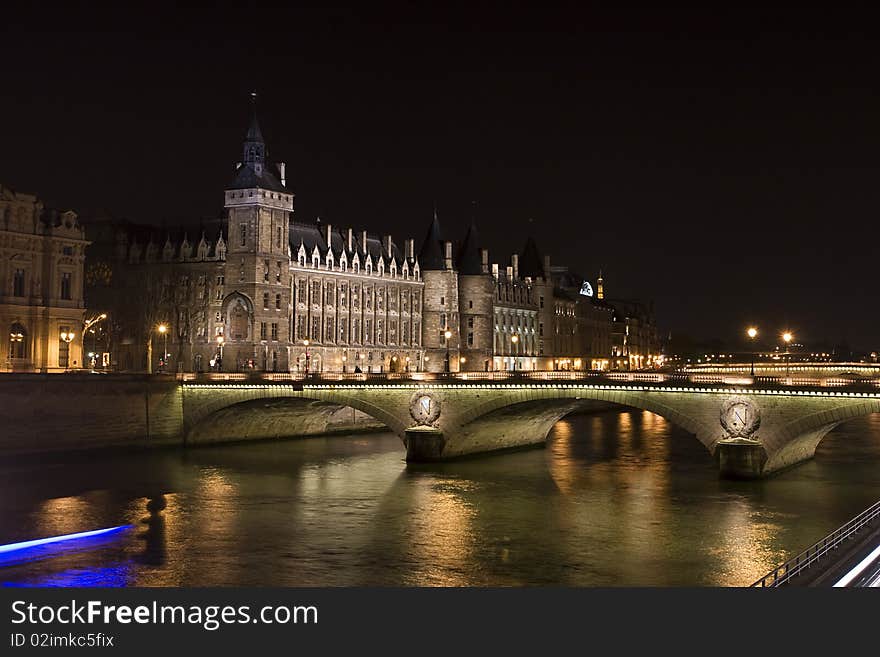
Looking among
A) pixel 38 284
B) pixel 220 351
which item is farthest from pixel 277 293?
pixel 38 284

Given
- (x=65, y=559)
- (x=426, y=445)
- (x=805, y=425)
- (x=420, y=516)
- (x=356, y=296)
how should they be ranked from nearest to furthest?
(x=65, y=559)
(x=420, y=516)
(x=805, y=425)
(x=426, y=445)
(x=356, y=296)

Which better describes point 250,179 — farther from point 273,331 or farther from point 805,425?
point 805,425

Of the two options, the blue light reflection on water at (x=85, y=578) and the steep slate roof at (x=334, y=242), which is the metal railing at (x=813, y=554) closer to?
the blue light reflection on water at (x=85, y=578)

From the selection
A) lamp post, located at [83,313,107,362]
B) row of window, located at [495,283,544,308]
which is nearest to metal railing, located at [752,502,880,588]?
lamp post, located at [83,313,107,362]

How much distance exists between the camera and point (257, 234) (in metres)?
119

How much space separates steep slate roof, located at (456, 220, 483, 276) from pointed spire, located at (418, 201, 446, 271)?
242 inches

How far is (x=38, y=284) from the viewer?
9744cm

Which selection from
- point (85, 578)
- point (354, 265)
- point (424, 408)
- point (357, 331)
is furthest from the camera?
point (357, 331)

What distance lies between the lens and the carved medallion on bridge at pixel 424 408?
262 feet

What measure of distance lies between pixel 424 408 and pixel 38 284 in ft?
123

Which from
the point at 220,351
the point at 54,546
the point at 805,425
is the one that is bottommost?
the point at 54,546

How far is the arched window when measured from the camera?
9606 cm

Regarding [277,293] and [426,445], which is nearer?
[426,445]

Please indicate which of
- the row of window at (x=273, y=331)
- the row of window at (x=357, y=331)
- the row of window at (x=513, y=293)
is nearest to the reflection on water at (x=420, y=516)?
the row of window at (x=273, y=331)
